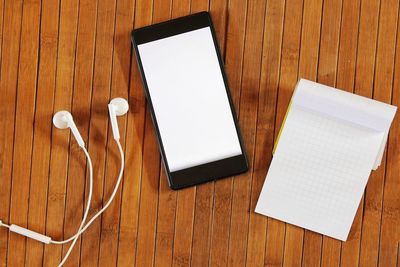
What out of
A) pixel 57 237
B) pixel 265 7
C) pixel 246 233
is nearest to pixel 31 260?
pixel 57 237

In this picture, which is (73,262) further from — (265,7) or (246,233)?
(265,7)

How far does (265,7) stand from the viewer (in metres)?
0.75

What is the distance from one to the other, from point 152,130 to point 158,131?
0.01 meters

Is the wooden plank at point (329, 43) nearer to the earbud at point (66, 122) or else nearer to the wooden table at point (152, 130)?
the wooden table at point (152, 130)

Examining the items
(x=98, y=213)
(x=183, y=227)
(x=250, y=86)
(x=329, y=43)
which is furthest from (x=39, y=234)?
(x=329, y=43)

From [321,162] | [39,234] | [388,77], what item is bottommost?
[39,234]

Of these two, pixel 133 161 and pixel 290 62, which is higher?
pixel 290 62

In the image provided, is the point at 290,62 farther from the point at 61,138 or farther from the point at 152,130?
the point at 61,138

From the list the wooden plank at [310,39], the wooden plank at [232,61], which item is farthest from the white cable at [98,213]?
the wooden plank at [310,39]

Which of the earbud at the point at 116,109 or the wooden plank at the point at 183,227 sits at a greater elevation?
the earbud at the point at 116,109

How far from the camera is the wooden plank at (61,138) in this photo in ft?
2.47

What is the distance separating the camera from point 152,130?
749 mm

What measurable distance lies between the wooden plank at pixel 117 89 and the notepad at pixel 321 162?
0.19 metres

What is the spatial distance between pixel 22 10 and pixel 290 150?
1.28 ft
